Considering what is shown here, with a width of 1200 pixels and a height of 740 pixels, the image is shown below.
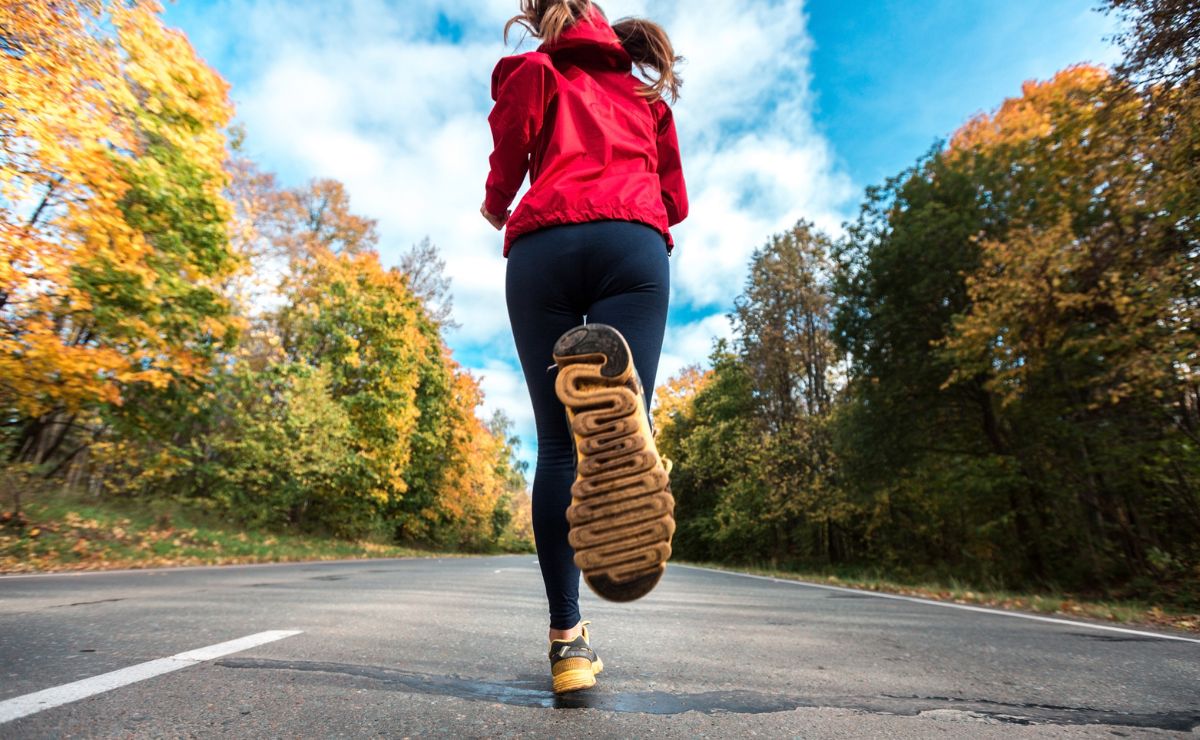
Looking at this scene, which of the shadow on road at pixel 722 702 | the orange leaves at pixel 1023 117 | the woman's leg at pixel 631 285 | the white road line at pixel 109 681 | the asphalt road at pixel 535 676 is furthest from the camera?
the orange leaves at pixel 1023 117

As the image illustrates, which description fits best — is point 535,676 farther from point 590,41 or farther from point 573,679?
A: point 590,41

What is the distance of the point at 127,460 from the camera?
38.9 ft

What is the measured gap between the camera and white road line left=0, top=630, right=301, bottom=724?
1.46 m

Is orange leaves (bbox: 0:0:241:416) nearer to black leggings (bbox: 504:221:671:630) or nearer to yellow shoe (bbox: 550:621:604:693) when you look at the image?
black leggings (bbox: 504:221:671:630)

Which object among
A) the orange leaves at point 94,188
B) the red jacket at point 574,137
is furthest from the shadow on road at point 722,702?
the orange leaves at point 94,188

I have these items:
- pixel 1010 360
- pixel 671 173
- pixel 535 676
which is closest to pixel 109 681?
pixel 535 676

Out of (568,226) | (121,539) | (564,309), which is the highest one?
(568,226)

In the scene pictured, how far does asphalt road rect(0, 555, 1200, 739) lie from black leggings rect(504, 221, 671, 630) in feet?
1.41

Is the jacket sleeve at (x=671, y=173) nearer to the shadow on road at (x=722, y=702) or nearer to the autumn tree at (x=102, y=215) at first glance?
the shadow on road at (x=722, y=702)

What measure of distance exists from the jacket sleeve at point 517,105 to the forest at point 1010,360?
7968 mm

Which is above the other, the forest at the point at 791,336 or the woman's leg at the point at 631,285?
the forest at the point at 791,336

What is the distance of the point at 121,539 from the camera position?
9609 mm

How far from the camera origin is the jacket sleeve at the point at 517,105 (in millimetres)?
1957

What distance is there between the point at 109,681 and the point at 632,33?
8.46 ft
